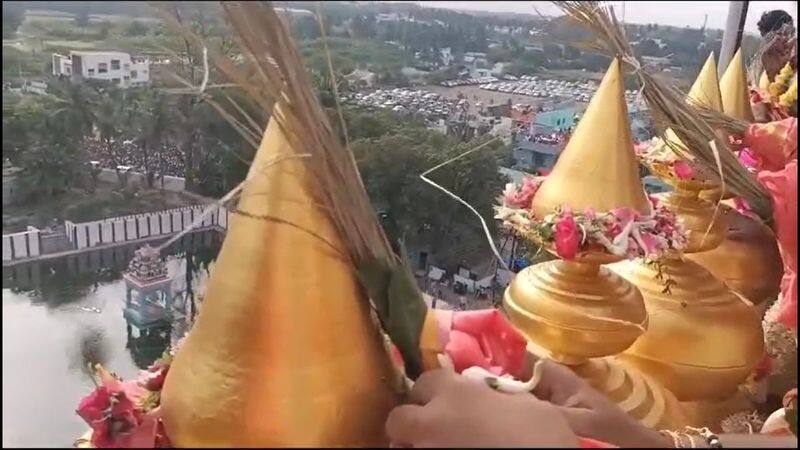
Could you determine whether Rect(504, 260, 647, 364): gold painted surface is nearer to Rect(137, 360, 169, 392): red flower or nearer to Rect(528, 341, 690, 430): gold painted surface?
Rect(528, 341, 690, 430): gold painted surface

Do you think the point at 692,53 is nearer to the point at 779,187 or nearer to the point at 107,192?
the point at 779,187

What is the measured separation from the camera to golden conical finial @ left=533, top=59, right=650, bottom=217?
121 cm

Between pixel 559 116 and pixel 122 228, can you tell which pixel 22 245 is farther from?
pixel 559 116

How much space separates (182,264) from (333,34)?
35 centimetres

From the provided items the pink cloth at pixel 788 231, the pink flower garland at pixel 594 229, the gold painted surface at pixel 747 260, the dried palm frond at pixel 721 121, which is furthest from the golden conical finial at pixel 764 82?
the pink cloth at pixel 788 231

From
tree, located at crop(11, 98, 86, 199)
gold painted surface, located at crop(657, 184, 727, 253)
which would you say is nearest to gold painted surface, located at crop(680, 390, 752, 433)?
gold painted surface, located at crop(657, 184, 727, 253)

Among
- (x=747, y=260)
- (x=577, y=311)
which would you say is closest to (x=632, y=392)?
(x=577, y=311)

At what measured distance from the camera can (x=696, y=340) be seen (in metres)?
1.40

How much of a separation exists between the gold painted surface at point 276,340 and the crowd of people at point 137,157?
341mm

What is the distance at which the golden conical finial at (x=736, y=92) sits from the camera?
1634 millimetres

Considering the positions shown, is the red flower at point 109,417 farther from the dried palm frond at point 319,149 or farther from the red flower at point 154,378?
the dried palm frond at point 319,149

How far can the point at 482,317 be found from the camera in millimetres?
786

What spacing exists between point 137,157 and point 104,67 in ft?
0.37

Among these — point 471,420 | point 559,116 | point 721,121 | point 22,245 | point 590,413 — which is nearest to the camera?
point 471,420
